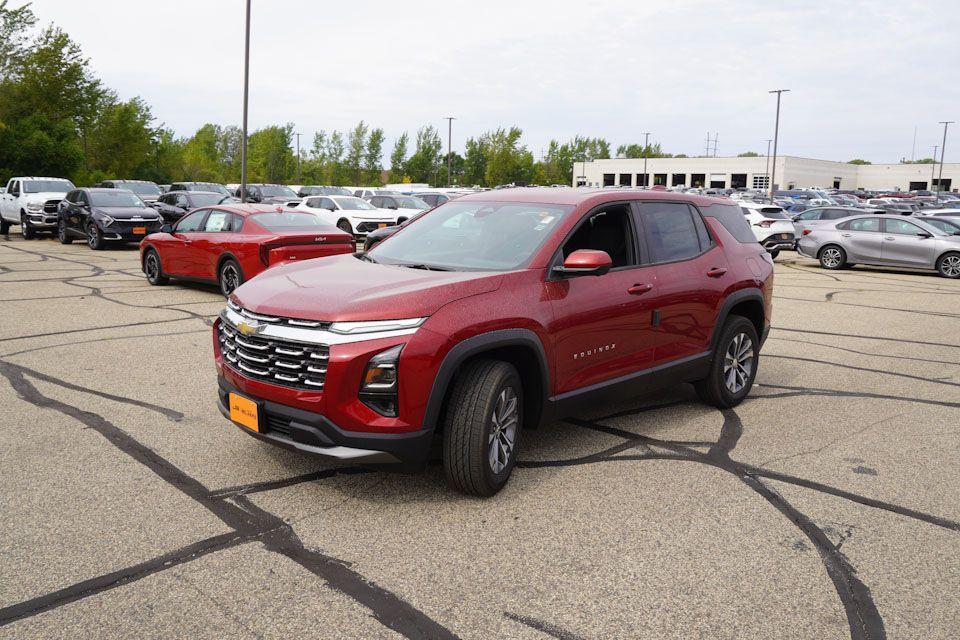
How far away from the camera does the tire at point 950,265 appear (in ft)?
61.7

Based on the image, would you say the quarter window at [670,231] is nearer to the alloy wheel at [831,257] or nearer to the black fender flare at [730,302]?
the black fender flare at [730,302]

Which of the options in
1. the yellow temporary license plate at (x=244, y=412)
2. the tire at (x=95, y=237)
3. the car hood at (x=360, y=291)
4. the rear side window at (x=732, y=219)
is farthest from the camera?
the tire at (x=95, y=237)

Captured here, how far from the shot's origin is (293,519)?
4055mm

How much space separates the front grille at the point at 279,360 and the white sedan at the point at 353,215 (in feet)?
64.2

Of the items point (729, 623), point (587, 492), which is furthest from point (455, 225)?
point (729, 623)

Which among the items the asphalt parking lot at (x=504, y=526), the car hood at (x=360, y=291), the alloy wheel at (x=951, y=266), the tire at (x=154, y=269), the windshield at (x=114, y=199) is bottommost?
the asphalt parking lot at (x=504, y=526)

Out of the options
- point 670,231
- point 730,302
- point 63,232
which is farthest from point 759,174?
point 670,231

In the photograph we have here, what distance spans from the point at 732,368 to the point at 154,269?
1081 centimetres

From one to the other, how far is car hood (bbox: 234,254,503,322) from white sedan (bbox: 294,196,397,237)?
755 inches

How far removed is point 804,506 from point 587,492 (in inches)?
47.7

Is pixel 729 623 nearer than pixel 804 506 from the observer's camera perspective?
Yes

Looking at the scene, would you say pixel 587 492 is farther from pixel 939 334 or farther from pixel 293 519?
pixel 939 334

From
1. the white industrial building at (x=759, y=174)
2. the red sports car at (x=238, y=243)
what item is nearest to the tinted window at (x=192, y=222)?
the red sports car at (x=238, y=243)

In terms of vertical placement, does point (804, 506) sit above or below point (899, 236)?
below
